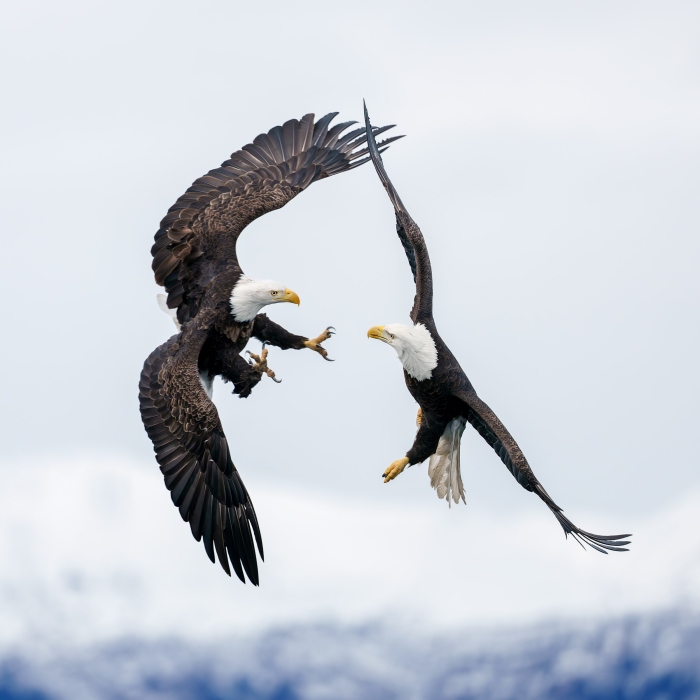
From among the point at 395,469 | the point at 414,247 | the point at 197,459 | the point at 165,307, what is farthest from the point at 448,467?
the point at 165,307

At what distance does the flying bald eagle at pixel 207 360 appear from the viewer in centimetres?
1164

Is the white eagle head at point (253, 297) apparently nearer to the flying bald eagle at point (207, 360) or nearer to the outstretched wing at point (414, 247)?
the flying bald eagle at point (207, 360)

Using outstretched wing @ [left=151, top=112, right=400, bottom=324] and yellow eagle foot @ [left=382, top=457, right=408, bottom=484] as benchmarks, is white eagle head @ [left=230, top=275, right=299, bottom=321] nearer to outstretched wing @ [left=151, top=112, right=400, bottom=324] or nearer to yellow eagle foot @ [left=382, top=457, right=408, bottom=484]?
outstretched wing @ [left=151, top=112, right=400, bottom=324]

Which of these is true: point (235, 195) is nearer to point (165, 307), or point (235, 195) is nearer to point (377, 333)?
point (165, 307)

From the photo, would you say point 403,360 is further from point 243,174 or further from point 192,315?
point 243,174

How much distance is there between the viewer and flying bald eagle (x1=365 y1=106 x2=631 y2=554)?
11.4 meters

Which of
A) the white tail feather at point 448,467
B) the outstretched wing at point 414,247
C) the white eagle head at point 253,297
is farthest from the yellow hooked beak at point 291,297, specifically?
the white tail feather at point 448,467

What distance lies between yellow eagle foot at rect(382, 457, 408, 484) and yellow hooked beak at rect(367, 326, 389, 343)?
1041 millimetres

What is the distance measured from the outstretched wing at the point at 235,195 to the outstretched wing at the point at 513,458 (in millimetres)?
1939

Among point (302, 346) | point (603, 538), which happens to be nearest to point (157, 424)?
point (302, 346)

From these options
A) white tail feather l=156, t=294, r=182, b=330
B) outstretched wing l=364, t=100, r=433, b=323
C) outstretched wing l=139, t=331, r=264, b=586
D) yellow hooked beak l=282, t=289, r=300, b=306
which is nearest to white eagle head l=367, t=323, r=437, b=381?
outstretched wing l=364, t=100, r=433, b=323

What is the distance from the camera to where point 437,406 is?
470 inches

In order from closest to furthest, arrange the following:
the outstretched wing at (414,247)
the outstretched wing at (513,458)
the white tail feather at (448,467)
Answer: the outstretched wing at (513,458) → the outstretched wing at (414,247) → the white tail feather at (448,467)

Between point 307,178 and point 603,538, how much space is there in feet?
12.7
